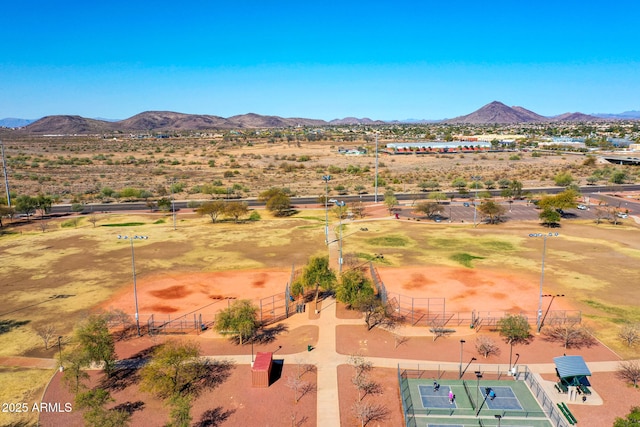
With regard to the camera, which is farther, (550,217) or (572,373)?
(550,217)

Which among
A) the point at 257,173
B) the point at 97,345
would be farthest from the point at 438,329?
the point at 257,173

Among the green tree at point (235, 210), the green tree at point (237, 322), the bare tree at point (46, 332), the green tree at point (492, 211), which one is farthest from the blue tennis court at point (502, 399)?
the green tree at point (235, 210)

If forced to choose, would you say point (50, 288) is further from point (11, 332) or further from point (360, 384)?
point (360, 384)

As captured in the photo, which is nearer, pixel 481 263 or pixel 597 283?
pixel 597 283

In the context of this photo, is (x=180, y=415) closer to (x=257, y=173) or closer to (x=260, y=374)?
(x=260, y=374)

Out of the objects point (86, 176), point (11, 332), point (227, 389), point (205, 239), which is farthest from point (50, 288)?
point (86, 176)
